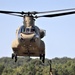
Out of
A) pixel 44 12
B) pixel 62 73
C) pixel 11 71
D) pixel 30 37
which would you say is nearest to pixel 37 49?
pixel 30 37

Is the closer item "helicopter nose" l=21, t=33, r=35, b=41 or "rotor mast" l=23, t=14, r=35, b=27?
"helicopter nose" l=21, t=33, r=35, b=41

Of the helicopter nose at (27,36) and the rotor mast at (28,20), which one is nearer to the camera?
the helicopter nose at (27,36)

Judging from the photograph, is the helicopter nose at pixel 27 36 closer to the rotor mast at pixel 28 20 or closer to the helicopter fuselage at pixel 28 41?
the helicopter fuselage at pixel 28 41

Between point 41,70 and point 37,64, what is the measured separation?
12.4m

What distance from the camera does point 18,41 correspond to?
34062 millimetres

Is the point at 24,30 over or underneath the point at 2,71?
over

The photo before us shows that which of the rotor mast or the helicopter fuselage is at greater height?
the rotor mast

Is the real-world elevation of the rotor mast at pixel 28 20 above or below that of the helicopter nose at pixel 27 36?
above

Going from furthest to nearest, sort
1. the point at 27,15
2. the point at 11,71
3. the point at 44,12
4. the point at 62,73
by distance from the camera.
Answer: the point at 62,73
the point at 11,71
the point at 27,15
the point at 44,12

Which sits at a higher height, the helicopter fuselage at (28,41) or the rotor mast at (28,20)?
the rotor mast at (28,20)

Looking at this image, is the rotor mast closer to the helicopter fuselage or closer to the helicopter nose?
the helicopter fuselage

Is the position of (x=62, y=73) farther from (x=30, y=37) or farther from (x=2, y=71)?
(x=30, y=37)

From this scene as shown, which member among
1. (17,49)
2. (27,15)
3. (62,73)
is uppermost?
(27,15)

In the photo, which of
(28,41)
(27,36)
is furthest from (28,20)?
(28,41)
